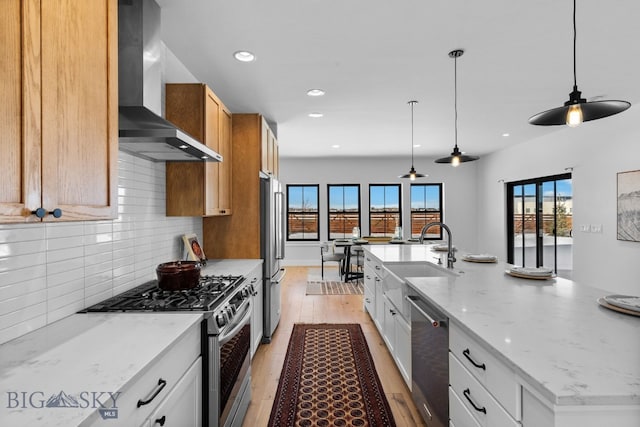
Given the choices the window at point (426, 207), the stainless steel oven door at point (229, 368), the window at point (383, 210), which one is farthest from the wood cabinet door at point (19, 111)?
the window at point (426, 207)

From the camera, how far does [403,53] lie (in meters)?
2.71

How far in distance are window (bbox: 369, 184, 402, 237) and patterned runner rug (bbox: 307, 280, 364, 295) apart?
232cm

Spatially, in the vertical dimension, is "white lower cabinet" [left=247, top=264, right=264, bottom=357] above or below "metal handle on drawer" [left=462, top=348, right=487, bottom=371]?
below

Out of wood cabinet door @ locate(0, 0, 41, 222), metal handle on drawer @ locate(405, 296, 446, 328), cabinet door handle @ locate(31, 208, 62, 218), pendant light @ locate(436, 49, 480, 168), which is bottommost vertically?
metal handle on drawer @ locate(405, 296, 446, 328)

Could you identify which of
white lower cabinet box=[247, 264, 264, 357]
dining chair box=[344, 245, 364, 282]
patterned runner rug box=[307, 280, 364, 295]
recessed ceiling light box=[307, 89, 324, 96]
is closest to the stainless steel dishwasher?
white lower cabinet box=[247, 264, 264, 357]

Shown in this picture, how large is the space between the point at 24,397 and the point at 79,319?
2.40ft

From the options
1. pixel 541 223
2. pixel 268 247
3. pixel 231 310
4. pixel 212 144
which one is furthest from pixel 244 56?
pixel 541 223

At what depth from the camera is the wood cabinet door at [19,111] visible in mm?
859

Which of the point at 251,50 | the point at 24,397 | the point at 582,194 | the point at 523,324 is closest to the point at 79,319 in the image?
the point at 24,397

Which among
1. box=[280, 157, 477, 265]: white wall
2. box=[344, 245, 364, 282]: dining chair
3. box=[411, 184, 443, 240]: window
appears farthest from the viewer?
box=[411, 184, 443, 240]: window

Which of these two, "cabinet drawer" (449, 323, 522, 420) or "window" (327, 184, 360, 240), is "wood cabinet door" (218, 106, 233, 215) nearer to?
"cabinet drawer" (449, 323, 522, 420)

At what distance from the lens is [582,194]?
4.96 metres

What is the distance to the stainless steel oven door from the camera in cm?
162

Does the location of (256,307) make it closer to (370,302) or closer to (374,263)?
(374,263)
